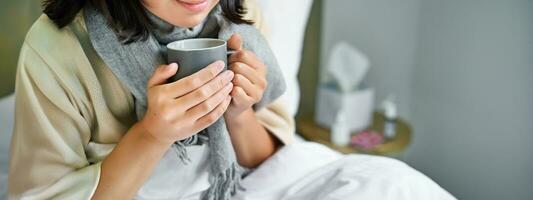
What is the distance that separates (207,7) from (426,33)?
1.02 metres

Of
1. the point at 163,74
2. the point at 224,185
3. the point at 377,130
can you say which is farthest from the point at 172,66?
the point at 377,130

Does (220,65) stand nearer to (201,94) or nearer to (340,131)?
(201,94)

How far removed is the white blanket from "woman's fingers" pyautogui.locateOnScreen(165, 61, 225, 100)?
0.91 feet

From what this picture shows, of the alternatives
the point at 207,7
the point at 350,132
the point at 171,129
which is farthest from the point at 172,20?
the point at 350,132

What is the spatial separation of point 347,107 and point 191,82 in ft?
2.94

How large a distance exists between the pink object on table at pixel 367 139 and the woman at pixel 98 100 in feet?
2.44

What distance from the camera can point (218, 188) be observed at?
854 millimetres

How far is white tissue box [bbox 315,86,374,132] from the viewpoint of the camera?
1.47 m

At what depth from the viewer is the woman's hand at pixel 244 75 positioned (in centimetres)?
72

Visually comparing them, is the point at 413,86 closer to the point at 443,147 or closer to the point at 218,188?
the point at 443,147

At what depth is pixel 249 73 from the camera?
2.39ft

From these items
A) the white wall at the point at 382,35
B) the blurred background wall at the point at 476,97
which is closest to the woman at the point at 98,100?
the blurred background wall at the point at 476,97

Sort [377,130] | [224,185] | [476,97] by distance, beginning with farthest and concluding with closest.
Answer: [377,130]
[476,97]
[224,185]

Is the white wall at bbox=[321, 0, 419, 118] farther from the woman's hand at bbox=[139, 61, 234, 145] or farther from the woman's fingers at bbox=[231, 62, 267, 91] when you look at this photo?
the woman's hand at bbox=[139, 61, 234, 145]
